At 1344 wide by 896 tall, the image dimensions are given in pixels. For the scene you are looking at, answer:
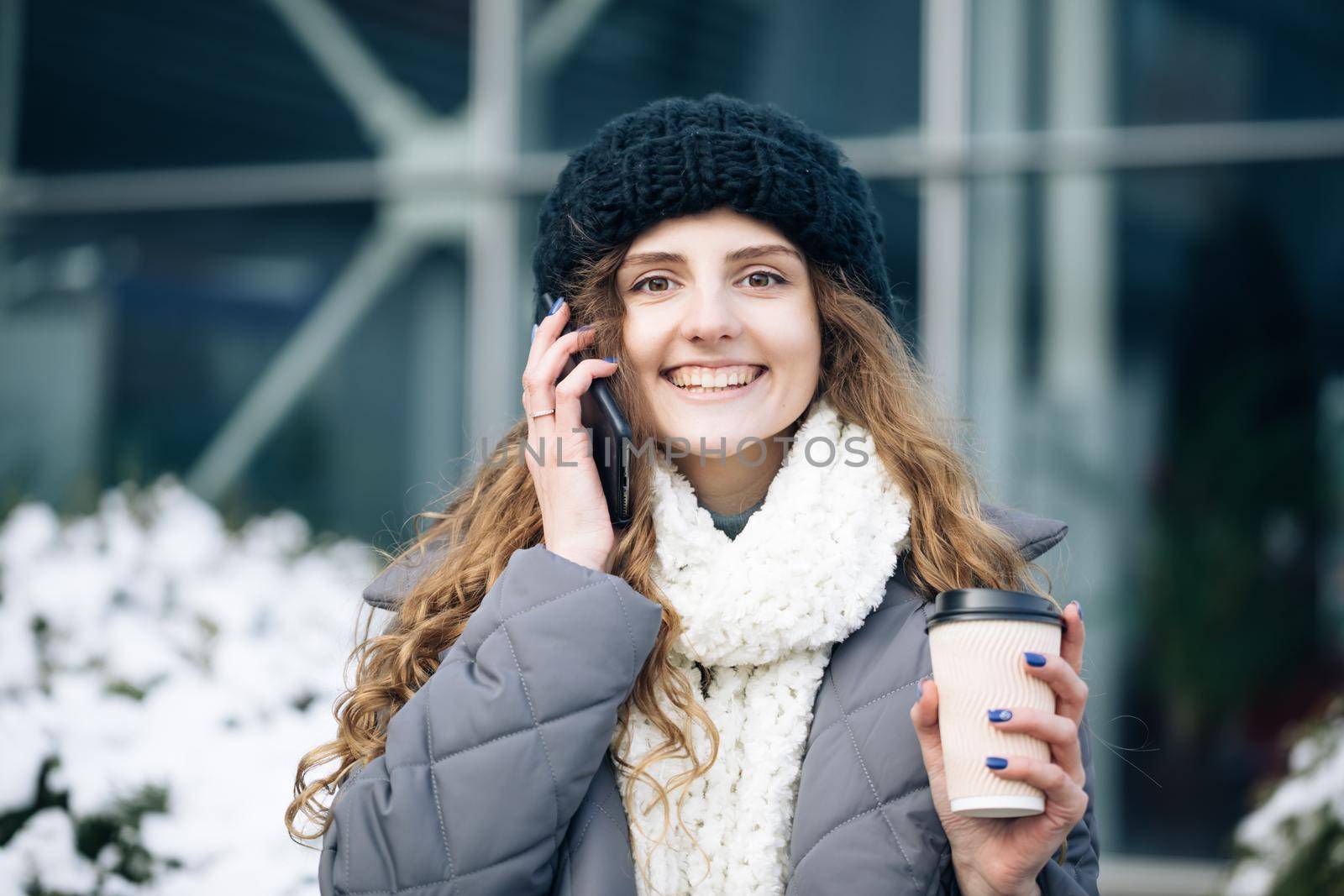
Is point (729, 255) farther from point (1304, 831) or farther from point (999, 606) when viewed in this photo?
point (1304, 831)

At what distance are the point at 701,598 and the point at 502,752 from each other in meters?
0.36

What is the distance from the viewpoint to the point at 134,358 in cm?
628

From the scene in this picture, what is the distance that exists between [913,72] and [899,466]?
12.1ft

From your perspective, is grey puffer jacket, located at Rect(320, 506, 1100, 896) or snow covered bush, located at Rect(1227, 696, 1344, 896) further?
snow covered bush, located at Rect(1227, 696, 1344, 896)

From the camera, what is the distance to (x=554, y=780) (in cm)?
156

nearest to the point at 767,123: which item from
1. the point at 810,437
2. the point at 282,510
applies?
the point at 810,437

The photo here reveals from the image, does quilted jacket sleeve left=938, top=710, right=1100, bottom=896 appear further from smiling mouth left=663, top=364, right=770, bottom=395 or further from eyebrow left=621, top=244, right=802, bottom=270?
eyebrow left=621, top=244, right=802, bottom=270

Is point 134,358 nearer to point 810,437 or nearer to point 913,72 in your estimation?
point 913,72

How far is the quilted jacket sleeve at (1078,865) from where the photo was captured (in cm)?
161

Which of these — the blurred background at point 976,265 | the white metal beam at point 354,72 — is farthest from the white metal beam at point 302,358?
the white metal beam at point 354,72

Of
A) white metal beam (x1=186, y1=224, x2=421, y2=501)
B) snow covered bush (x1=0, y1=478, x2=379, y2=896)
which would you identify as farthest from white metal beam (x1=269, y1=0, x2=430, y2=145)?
snow covered bush (x1=0, y1=478, x2=379, y2=896)

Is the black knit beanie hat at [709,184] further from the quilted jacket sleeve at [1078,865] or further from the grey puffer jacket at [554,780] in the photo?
the quilted jacket sleeve at [1078,865]

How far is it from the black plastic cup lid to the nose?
0.54m

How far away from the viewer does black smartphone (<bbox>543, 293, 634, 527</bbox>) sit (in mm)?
1778
